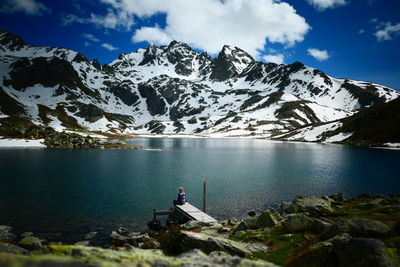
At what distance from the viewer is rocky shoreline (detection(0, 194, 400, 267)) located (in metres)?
5.76

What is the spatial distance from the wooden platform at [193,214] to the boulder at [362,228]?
13.6 m

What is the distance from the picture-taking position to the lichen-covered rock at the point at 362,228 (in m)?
13.4

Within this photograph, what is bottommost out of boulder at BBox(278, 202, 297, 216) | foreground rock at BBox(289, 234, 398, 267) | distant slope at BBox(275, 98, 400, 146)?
boulder at BBox(278, 202, 297, 216)

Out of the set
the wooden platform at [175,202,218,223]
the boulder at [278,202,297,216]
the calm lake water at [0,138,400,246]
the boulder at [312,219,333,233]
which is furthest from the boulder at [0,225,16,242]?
the boulder at [278,202,297,216]

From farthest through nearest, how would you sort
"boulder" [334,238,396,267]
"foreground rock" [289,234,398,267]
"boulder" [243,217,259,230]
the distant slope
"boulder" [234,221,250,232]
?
the distant slope < "boulder" [243,217,259,230] < "boulder" [234,221,250,232] < "foreground rock" [289,234,398,267] < "boulder" [334,238,396,267]

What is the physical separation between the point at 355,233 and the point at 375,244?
9.94ft

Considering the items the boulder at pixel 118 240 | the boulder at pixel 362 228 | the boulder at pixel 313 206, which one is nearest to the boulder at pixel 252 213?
the boulder at pixel 313 206

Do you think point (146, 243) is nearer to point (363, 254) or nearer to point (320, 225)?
point (320, 225)

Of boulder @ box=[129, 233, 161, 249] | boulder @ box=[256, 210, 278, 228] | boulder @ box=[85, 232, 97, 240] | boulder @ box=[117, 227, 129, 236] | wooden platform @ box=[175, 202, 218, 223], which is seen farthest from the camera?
wooden platform @ box=[175, 202, 218, 223]

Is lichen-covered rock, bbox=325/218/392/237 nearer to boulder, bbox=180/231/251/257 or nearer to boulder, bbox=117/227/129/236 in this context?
boulder, bbox=180/231/251/257

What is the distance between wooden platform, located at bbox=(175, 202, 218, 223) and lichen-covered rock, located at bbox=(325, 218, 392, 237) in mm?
13599

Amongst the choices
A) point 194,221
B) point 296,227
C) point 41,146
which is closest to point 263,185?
point 194,221

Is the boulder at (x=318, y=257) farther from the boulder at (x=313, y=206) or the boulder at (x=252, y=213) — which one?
the boulder at (x=252, y=213)

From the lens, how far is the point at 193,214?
27.9 metres
